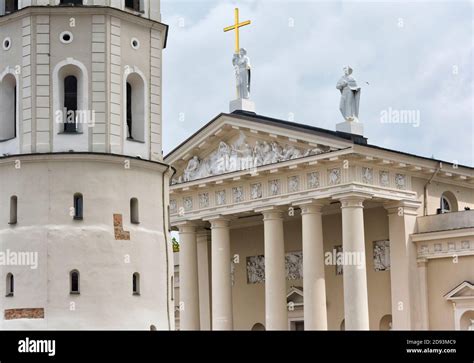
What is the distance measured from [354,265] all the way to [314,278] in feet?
6.62

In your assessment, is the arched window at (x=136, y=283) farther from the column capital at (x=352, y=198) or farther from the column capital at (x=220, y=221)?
the column capital at (x=220, y=221)

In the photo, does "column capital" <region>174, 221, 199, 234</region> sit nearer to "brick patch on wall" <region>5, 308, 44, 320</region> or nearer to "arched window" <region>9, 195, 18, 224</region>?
"arched window" <region>9, 195, 18, 224</region>

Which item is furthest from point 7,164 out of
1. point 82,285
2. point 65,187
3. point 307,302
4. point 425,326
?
point 425,326

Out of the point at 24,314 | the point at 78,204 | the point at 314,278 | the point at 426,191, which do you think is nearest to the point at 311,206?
the point at 314,278

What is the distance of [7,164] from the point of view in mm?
31938

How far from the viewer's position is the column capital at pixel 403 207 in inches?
2029

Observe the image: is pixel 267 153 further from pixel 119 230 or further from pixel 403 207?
pixel 119 230

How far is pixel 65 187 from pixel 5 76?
4.18 metres

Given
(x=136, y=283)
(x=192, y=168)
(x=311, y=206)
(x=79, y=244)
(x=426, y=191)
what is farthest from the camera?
(x=192, y=168)

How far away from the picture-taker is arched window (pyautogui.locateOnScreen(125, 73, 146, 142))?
111 feet

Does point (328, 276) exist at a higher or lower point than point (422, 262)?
lower

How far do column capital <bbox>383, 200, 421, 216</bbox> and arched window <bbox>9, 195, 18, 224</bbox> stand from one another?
23697 mm

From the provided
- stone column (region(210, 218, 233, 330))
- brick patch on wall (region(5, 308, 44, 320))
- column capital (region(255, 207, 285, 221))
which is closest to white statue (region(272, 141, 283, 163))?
column capital (region(255, 207, 285, 221))

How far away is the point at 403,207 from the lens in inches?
2029
